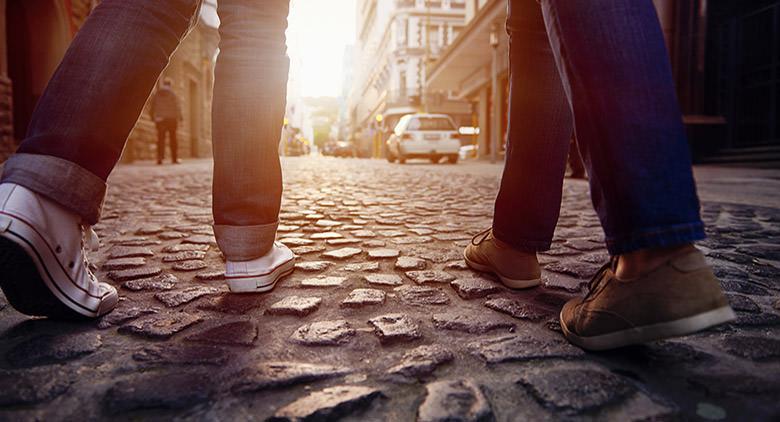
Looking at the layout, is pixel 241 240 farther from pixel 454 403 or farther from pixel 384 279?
pixel 454 403

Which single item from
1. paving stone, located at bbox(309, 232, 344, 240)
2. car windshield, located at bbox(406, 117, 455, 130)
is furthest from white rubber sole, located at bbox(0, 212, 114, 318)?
car windshield, located at bbox(406, 117, 455, 130)

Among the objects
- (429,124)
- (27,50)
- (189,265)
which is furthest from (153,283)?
(429,124)

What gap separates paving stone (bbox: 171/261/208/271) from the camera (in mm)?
2064

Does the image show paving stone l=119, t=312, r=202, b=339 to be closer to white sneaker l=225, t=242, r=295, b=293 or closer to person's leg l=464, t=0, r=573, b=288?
white sneaker l=225, t=242, r=295, b=293

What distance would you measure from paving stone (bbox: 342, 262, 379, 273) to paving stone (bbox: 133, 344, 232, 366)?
0.89 m

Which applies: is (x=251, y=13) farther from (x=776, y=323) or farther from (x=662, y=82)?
(x=776, y=323)

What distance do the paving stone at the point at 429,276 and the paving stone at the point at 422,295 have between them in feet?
0.32

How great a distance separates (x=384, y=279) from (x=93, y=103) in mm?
1091

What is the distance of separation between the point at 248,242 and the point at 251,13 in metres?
0.71

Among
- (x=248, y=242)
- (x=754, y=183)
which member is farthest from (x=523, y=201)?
(x=754, y=183)

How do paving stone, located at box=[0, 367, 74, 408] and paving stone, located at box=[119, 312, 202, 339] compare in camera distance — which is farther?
paving stone, located at box=[119, 312, 202, 339]

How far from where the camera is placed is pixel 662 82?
3.39ft

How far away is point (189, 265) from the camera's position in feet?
6.96

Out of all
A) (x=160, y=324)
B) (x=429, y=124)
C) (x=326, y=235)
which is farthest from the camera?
(x=429, y=124)
